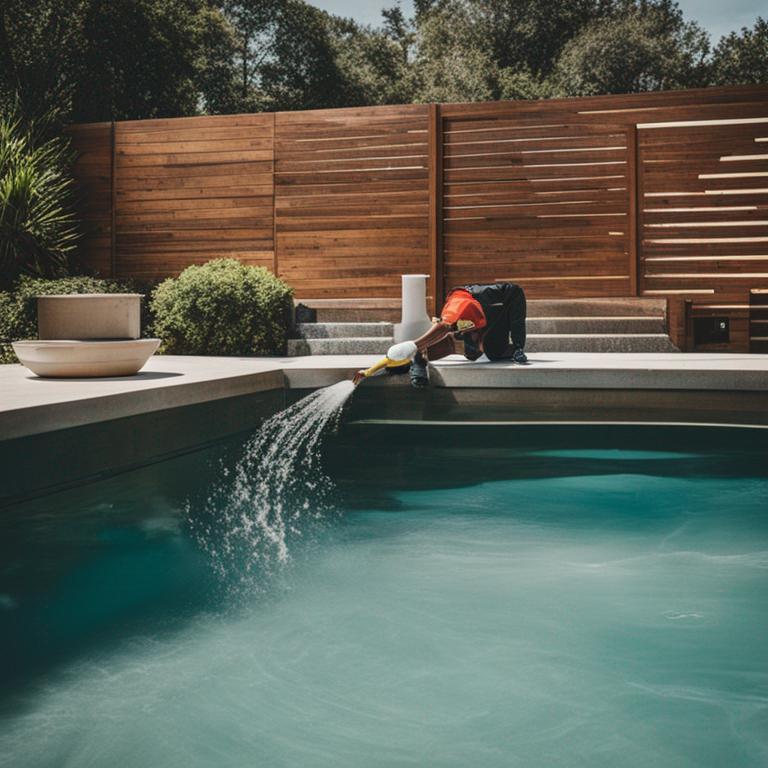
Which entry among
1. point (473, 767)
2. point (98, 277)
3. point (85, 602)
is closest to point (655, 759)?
point (473, 767)

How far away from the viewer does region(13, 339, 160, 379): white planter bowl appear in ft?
20.3

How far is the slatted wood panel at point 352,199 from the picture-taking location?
10055mm

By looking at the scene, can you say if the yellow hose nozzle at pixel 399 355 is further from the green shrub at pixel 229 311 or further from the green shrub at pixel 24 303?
the green shrub at pixel 24 303

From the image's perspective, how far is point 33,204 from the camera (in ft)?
31.9

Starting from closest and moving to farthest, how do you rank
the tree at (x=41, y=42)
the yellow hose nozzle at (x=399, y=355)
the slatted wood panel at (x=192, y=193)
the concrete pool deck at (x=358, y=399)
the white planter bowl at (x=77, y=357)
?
1. the concrete pool deck at (x=358, y=399)
2. the yellow hose nozzle at (x=399, y=355)
3. the white planter bowl at (x=77, y=357)
4. the slatted wood panel at (x=192, y=193)
5. the tree at (x=41, y=42)

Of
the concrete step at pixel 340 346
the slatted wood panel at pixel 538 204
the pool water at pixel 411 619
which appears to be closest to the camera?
the pool water at pixel 411 619

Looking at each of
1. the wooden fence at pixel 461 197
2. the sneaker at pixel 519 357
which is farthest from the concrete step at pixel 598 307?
the sneaker at pixel 519 357

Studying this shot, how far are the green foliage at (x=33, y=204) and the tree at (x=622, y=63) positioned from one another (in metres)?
17.1

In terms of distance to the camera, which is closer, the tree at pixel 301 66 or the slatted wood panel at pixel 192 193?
the slatted wood panel at pixel 192 193

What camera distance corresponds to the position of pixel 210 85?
87.1 ft

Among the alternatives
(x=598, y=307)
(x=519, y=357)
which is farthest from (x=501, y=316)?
(x=598, y=307)

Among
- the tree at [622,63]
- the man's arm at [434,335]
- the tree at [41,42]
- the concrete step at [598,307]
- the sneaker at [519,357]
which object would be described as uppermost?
the tree at [622,63]

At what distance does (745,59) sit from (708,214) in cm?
1840

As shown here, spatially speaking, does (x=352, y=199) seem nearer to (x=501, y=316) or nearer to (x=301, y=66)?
(x=501, y=316)
